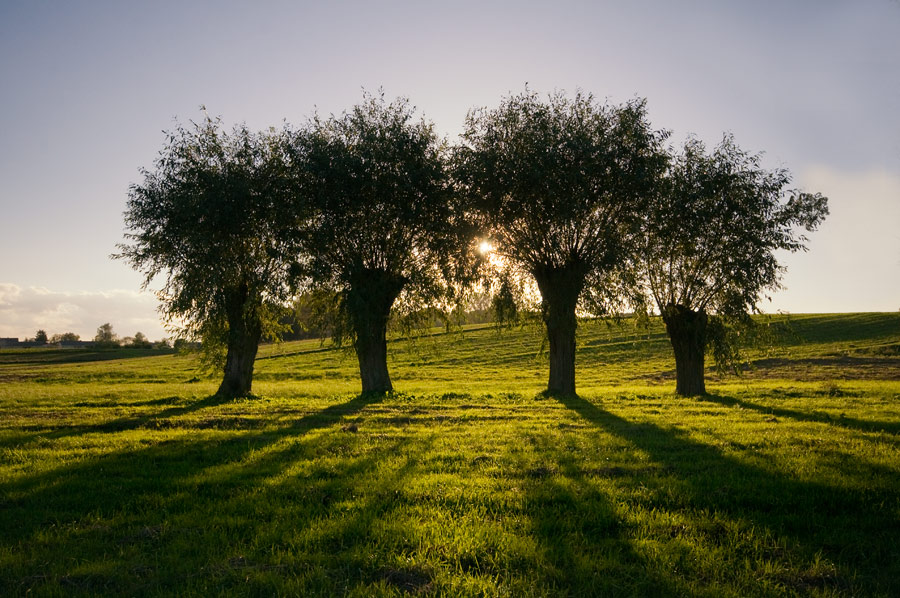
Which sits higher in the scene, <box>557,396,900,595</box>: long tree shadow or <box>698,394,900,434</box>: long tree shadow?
<box>557,396,900,595</box>: long tree shadow

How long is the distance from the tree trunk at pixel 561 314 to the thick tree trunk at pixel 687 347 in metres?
5.81

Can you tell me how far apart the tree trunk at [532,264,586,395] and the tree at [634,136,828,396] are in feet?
10.5

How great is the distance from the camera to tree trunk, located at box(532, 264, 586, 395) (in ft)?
84.4

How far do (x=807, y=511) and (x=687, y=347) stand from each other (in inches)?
876

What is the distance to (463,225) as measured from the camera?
25734mm

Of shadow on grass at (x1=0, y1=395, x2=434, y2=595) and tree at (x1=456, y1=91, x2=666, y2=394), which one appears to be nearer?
shadow on grass at (x1=0, y1=395, x2=434, y2=595)

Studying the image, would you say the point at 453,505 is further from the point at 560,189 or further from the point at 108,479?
the point at 560,189

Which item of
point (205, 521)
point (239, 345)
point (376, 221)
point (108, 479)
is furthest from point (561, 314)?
point (205, 521)

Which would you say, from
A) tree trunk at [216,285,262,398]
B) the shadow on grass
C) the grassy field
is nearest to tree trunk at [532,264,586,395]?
the grassy field

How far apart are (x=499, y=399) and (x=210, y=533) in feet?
63.5

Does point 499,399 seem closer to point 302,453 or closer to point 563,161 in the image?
point 563,161

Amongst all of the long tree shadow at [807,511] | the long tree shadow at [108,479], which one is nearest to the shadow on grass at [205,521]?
the long tree shadow at [108,479]

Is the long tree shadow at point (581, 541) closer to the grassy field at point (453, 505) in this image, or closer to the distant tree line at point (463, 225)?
the grassy field at point (453, 505)

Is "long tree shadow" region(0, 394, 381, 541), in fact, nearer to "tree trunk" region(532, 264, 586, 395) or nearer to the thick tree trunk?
"tree trunk" region(532, 264, 586, 395)
